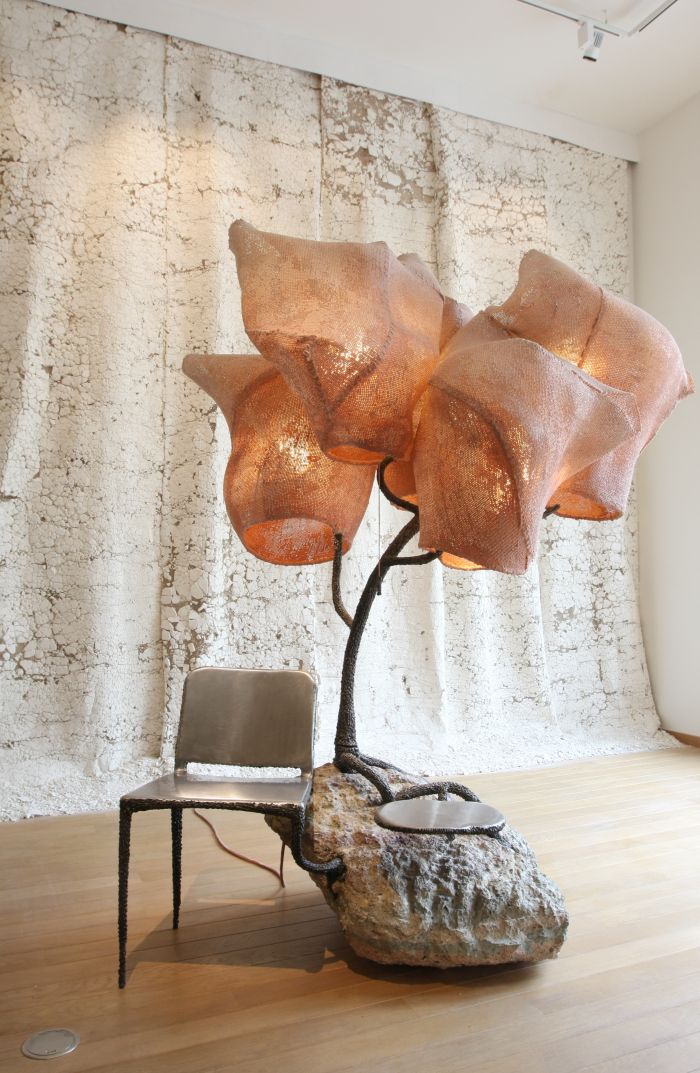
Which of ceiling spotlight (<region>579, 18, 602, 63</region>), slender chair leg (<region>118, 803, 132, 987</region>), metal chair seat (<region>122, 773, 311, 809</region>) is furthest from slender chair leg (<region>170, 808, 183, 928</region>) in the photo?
ceiling spotlight (<region>579, 18, 602, 63</region>)

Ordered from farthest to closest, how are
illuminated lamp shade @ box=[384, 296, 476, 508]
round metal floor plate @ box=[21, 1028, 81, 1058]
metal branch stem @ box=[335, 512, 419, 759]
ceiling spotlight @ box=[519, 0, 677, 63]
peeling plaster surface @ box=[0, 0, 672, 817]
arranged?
ceiling spotlight @ box=[519, 0, 677, 63] < peeling plaster surface @ box=[0, 0, 672, 817] < metal branch stem @ box=[335, 512, 419, 759] < illuminated lamp shade @ box=[384, 296, 476, 508] < round metal floor plate @ box=[21, 1028, 81, 1058]

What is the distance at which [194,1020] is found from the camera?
165cm

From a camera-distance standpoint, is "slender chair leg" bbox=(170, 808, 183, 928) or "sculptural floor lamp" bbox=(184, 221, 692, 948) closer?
"sculptural floor lamp" bbox=(184, 221, 692, 948)

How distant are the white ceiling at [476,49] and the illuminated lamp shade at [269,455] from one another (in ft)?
9.06

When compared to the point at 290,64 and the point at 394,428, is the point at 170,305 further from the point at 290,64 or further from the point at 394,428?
the point at 394,428

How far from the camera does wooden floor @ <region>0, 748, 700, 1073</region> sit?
1551 mm

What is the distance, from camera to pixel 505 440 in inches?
62.5

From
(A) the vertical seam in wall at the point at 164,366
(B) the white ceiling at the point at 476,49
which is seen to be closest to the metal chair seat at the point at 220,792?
(A) the vertical seam in wall at the point at 164,366

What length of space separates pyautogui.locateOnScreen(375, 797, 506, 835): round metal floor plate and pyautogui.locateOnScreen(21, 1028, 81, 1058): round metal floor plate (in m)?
0.76

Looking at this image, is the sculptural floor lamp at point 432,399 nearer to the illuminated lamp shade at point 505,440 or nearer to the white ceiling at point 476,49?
the illuminated lamp shade at point 505,440

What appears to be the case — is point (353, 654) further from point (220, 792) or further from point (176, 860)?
point (176, 860)

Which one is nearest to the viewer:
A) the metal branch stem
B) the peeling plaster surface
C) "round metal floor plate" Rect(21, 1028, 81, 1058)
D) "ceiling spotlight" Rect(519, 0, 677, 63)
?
Result: "round metal floor plate" Rect(21, 1028, 81, 1058)

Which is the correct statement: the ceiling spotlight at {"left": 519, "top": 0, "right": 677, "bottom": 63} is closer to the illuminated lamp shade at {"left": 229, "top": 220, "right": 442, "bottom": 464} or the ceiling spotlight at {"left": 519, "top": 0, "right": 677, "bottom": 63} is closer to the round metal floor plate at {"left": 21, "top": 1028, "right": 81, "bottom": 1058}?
the illuminated lamp shade at {"left": 229, "top": 220, "right": 442, "bottom": 464}

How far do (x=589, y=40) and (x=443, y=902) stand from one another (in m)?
4.17
